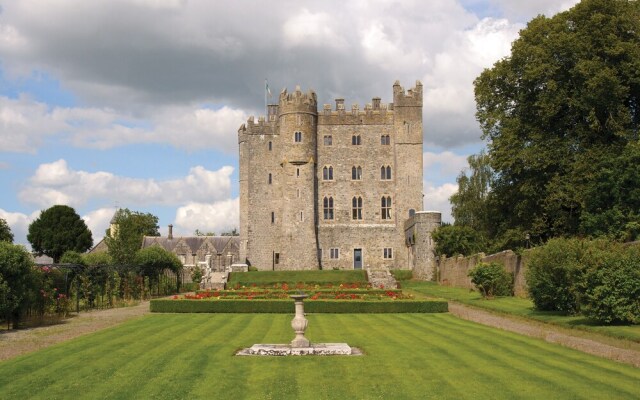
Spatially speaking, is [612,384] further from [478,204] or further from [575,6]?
[478,204]

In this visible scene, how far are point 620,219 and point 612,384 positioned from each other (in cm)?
1977

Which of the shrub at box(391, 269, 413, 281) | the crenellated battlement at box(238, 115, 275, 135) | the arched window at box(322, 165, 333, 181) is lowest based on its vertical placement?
the shrub at box(391, 269, 413, 281)

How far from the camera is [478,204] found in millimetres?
58781

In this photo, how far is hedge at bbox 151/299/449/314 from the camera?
27.5 metres

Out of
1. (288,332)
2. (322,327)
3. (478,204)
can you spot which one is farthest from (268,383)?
(478,204)

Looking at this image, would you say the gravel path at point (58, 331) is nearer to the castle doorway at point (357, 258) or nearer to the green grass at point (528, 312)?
the green grass at point (528, 312)

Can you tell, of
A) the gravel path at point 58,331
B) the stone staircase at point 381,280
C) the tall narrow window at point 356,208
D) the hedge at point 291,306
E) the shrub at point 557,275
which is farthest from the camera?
the tall narrow window at point 356,208

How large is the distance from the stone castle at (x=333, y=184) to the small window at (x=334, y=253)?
86mm

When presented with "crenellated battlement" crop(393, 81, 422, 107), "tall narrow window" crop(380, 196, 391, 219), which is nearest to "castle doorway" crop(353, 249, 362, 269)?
"tall narrow window" crop(380, 196, 391, 219)

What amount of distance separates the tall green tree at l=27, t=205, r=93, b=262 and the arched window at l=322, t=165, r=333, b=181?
115 feet

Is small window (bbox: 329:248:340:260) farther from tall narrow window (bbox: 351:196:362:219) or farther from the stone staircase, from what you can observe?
the stone staircase

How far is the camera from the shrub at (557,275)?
2125cm

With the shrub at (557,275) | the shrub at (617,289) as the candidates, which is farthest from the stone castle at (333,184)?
the shrub at (617,289)

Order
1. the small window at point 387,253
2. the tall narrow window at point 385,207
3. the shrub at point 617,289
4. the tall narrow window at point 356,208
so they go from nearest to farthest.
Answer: the shrub at point 617,289 → the small window at point 387,253 → the tall narrow window at point 385,207 → the tall narrow window at point 356,208
